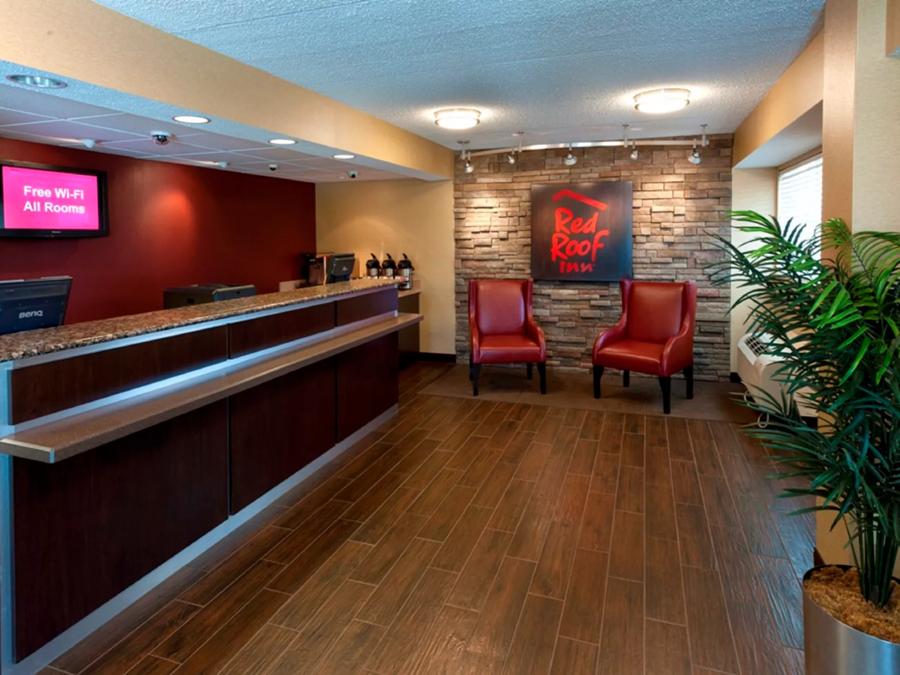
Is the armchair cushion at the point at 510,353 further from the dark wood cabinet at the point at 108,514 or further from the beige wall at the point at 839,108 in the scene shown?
the beige wall at the point at 839,108

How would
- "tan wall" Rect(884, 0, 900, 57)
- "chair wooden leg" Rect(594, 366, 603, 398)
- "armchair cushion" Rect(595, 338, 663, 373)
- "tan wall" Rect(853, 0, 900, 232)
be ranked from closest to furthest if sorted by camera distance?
"tan wall" Rect(884, 0, 900, 57) → "tan wall" Rect(853, 0, 900, 232) → "armchair cushion" Rect(595, 338, 663, 373) → "chair wooden leg" Rect(594, 366, 603, 398)

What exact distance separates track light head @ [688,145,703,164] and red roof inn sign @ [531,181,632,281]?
0.63m

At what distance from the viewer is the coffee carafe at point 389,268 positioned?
7.27m

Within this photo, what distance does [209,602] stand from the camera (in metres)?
2.47

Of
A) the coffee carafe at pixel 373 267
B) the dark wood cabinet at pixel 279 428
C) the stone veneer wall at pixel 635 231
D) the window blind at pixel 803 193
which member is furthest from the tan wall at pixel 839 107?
the coffee carafe at pixel 373 267

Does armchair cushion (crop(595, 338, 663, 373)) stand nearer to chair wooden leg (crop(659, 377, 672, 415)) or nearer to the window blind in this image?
chair wooden leg (crop(659, 377, 672, 415))

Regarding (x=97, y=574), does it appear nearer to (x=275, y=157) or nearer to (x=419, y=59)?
(x=419, y=59)

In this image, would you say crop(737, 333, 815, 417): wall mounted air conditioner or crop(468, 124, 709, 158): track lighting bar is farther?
crop(468, 124, 709, 158): track lighting bar

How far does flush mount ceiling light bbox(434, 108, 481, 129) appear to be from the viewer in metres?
4.67

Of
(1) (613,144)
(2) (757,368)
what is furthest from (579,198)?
(2) (757,368)

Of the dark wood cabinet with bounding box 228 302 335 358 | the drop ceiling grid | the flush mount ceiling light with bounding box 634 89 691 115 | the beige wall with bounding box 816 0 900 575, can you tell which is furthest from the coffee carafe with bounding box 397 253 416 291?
the beige wall with bounding box 816 0 900 575

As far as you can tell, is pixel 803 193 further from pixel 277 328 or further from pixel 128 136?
pixel 128 136

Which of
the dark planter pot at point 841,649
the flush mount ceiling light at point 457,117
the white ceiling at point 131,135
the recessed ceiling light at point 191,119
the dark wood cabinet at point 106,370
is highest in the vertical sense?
the flush mount ceiling light at point 457,117

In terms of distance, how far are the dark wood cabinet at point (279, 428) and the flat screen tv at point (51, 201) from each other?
2.57 metres
